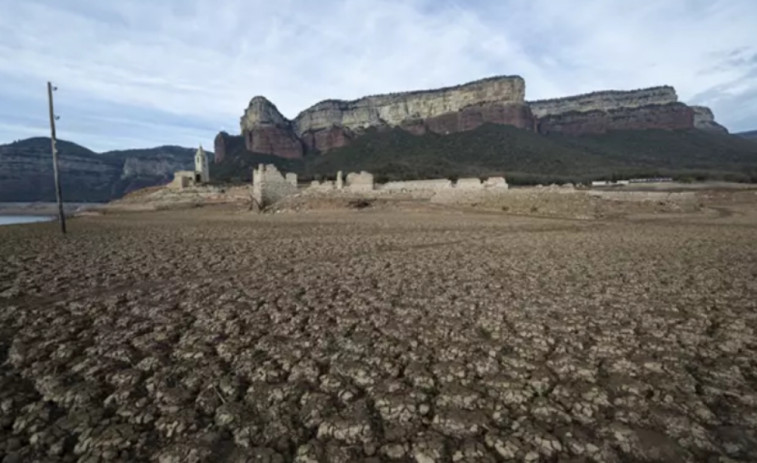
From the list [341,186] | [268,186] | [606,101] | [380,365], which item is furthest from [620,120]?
[380,365]

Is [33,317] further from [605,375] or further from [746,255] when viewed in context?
[746,255]

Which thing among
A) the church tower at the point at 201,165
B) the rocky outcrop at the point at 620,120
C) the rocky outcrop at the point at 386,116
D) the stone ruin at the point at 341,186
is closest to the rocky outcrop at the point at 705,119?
the rocky outcrop at the point at 620,120

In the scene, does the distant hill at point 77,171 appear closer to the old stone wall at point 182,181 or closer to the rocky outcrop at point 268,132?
the rocky outcrop at point 268,132

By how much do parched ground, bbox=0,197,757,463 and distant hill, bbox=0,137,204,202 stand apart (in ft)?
513

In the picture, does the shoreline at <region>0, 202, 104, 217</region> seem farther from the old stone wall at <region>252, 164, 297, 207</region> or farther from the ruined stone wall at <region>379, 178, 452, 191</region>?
the ruined stone wall at <region>379, 178, 452, 191</region>

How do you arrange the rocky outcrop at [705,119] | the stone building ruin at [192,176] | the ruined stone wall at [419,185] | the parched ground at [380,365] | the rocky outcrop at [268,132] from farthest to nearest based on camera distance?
the rocky outcrop at [705,119]
the rocky outcrop at [268,132]
the stone building ruin at [192,176]
the ruined stone wall at [419,185]
the parched ground at [380,365]

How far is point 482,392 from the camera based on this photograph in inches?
143

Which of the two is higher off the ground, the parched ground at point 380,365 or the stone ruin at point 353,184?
the stone ruin at point 353,184

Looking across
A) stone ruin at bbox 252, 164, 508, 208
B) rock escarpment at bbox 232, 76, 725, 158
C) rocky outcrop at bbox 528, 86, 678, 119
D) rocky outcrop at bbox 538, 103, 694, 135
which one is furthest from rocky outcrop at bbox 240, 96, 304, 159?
stone ruin at bbox 252, 164, 508, 208

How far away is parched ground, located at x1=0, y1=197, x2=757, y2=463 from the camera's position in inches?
116

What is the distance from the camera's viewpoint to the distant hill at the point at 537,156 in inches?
2761

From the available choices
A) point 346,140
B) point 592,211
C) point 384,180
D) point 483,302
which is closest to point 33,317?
point 483,302

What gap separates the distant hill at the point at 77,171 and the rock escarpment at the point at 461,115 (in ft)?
149

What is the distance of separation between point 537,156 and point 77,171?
585 feet
